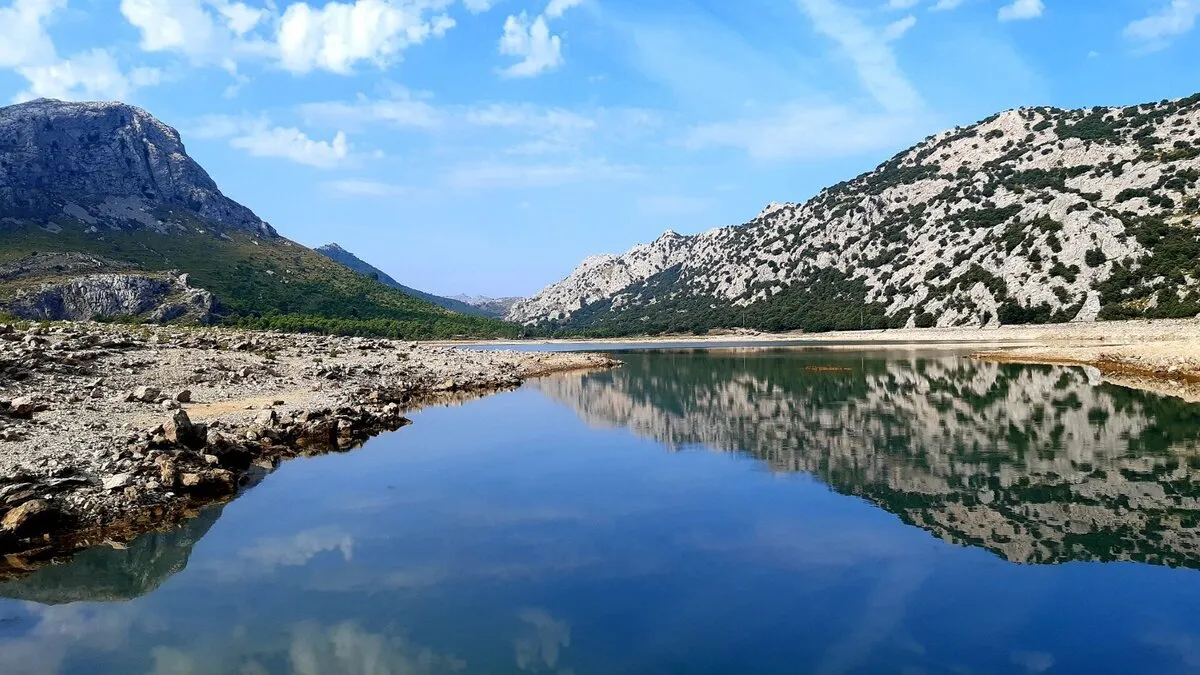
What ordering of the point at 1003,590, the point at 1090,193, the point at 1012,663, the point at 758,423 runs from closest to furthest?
the point at 1012,663, the point at 1003,590, the point at 758,423, the point at 1090,193

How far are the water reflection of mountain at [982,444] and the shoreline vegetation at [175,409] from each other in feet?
29.5

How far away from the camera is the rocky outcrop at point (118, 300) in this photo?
400 ft

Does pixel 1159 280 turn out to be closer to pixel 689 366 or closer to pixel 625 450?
pixel 689 366

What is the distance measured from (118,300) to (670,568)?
480ft

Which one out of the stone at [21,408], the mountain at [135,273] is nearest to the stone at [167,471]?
the stone at [21,408]

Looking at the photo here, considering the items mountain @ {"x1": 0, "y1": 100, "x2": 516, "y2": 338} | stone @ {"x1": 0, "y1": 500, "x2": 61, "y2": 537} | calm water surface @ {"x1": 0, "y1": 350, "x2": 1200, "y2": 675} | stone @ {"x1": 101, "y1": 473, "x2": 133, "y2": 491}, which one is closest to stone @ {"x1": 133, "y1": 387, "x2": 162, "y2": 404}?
calm water surface @ {"x1": 0, "y1": 350, "x2": 1200, "y2": 675}

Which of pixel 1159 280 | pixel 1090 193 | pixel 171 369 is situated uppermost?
pixel 1090 193

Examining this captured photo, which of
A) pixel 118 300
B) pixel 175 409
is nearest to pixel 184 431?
pixel 175 409

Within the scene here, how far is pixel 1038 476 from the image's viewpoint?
23359 millimetres

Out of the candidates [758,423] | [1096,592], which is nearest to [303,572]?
[1096,592]

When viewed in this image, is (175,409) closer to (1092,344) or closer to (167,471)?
(167,471)

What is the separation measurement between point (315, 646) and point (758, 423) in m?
29.3

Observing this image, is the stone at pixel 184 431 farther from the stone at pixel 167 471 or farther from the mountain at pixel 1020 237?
the mountain at pixel 1020 237

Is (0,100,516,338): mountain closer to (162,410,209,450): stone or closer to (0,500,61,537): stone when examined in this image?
(162,410,209,450): stone
